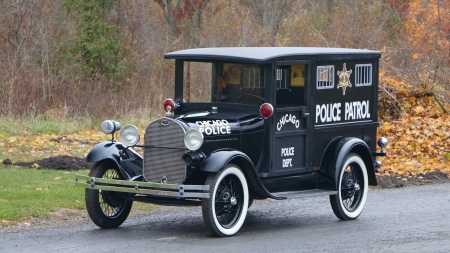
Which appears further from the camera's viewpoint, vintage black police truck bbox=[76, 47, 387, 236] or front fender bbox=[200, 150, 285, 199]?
vintage black police truck bbox=[76, 47, 387, 236]

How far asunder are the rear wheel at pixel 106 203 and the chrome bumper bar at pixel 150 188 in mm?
215

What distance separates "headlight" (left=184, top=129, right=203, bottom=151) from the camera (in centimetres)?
852

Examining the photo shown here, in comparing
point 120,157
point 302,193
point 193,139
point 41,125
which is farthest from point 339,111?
point 41,125

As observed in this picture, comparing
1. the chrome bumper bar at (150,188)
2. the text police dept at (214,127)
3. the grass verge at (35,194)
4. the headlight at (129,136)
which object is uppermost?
the text police dept at (214,127)

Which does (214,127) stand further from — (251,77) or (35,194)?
(35,194)

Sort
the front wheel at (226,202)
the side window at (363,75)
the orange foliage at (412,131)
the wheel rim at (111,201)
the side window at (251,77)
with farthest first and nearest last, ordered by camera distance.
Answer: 1. the orange foliage at (412,131)
2. the side window at (363,75)
3. the side window at (251,77)
4. the wheel rim at (111,201)
5. the front wheel at (226,202)

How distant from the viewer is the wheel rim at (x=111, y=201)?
9234 millimetres

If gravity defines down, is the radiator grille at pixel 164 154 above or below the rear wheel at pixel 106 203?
above

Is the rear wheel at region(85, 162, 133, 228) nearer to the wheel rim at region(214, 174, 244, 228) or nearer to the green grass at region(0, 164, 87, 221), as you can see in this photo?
the green grass at region(0, 164, 87, 221)

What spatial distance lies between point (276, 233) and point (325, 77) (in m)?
2.20

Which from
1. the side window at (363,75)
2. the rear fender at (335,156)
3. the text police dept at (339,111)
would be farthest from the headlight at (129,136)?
the side window at (363,75)

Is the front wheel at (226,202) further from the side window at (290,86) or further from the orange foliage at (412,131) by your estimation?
the orange foliage at (412,131)

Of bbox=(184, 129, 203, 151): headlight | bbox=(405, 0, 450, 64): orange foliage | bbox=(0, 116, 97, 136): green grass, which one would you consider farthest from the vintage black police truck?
bbox=(405, 0, 450, 64): orange foliage

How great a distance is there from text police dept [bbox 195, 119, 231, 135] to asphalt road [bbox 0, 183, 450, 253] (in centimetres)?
114
